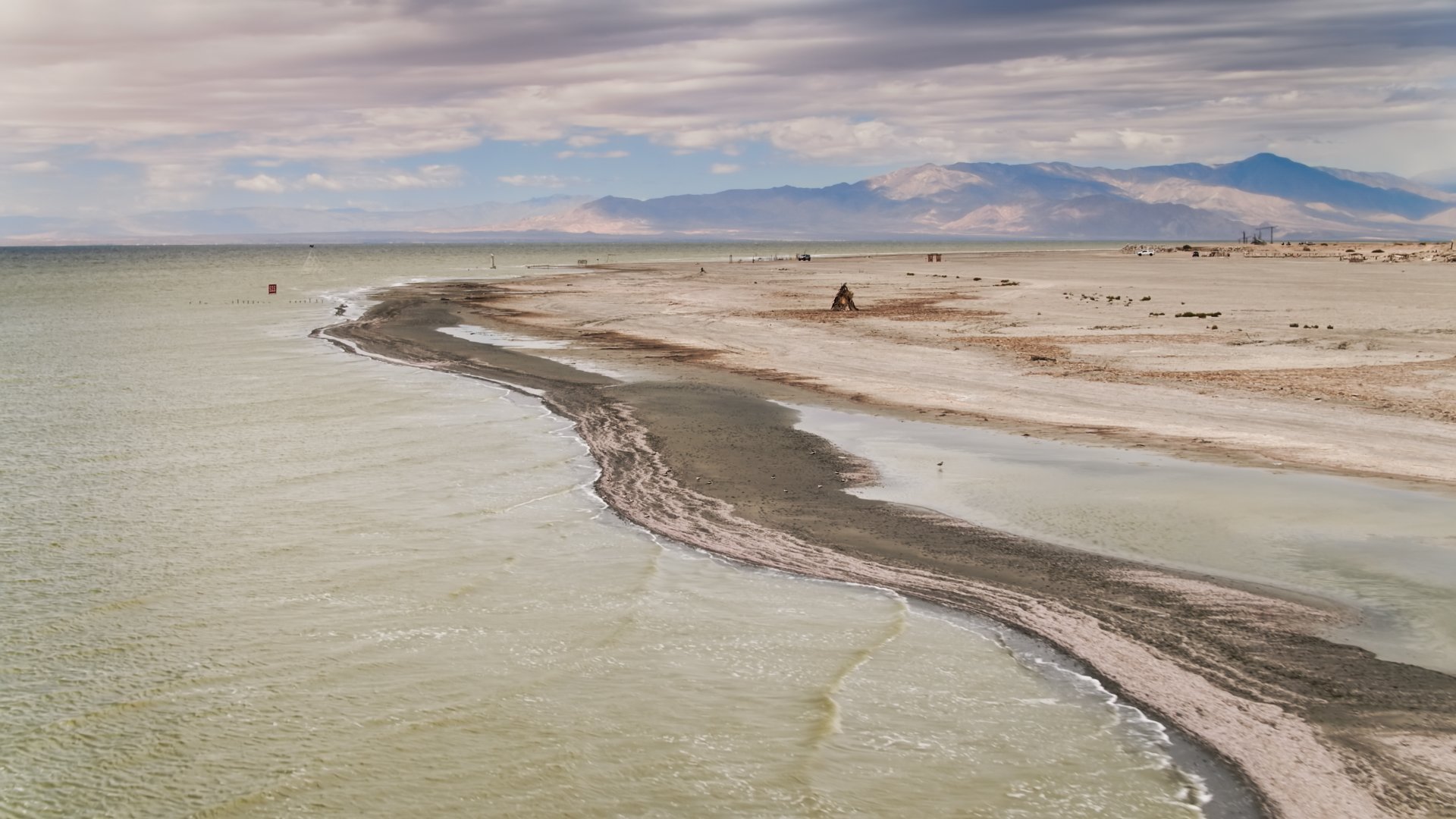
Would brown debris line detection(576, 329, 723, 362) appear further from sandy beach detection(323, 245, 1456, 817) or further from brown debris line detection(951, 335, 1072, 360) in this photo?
brown debris line detection(951, 335, 1072, 360)

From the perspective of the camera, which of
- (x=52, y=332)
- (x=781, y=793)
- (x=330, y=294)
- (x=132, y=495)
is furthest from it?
(x=330, y=294)

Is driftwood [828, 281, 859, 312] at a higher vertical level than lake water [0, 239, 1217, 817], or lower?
higher

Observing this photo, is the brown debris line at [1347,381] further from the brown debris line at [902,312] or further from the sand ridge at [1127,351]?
the brown debris line at [902,312]

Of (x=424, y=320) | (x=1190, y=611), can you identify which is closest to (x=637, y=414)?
(x=1190, y=611)

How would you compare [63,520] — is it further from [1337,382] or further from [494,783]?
[1337,382]

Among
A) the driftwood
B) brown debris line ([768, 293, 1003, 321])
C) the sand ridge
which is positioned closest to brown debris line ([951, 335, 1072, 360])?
the sand ridge

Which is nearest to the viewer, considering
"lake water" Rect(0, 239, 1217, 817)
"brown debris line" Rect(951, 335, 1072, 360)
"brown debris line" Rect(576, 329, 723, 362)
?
"lake water" Rect(0, 239, 1217, 817)
